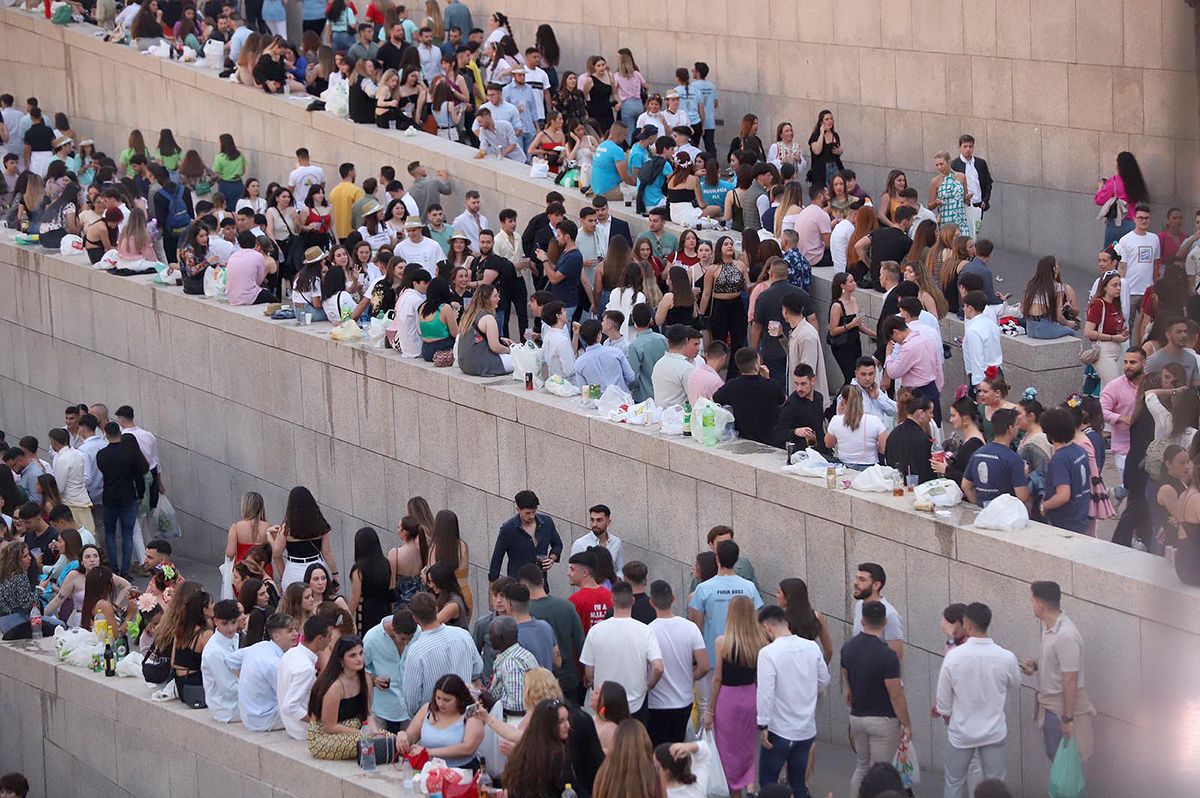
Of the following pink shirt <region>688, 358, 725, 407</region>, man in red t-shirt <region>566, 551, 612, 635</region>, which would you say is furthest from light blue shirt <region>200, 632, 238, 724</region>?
pink shirt <region>688, 358, 725, 407</region>

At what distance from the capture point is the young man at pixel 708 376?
14680 mm

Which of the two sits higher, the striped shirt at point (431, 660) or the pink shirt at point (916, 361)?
the pink shirt at point (916, 361)

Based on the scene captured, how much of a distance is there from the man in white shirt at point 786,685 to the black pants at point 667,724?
0.72 m

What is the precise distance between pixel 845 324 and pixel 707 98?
821cm

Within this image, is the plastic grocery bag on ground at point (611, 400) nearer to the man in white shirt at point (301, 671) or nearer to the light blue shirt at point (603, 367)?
the light blue shirt at point (603, 367)

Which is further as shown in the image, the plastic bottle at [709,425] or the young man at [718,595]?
the plastic bottle at [709,425]

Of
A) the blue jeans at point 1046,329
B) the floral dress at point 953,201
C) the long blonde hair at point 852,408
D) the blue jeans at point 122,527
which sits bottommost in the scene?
the blue jeans at point 122,527

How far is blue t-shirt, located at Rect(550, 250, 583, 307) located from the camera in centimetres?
1834

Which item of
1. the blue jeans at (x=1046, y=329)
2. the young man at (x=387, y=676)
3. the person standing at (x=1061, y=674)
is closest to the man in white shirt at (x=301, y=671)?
the young man at (x=387, y=676)

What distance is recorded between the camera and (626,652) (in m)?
11.7

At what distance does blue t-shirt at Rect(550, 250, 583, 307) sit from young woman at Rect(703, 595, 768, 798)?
710 centimetres

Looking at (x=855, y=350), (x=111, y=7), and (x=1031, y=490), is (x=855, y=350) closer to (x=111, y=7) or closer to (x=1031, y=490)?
(x=1031, y=490)

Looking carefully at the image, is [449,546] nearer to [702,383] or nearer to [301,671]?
[301,671]

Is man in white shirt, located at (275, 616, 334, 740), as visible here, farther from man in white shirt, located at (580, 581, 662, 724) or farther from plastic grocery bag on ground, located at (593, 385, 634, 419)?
plastic grocery bag on ground, located at (593, 385, 634, 419)
